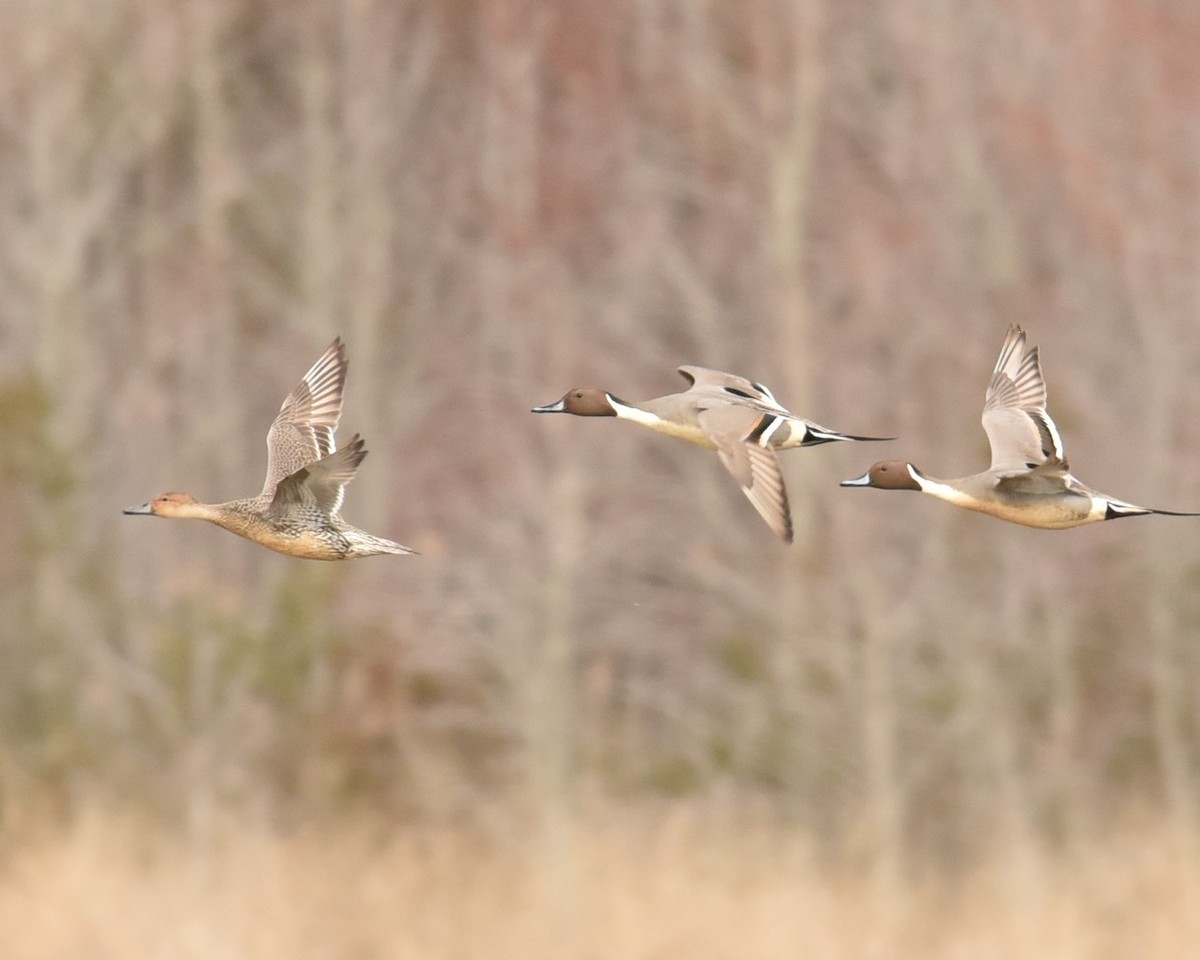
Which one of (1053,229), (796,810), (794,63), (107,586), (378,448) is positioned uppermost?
(794,63)

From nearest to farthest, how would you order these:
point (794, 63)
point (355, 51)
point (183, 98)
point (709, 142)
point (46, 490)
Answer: point (46, 490) < point (794, 63) < point (709, 142) < point (355, 51) < point (183, 98)

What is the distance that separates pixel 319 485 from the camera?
6.71 meters

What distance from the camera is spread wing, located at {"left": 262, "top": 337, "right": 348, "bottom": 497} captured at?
7.39 meters

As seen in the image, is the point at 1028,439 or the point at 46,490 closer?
the point at 1028,439

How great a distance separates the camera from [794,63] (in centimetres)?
1636

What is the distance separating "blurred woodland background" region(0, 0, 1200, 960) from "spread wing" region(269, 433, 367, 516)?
652 centimetres

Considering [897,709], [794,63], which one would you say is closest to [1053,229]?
[794,63]

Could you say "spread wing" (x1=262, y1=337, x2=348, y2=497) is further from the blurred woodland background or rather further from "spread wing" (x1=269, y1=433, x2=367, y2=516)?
the blurred woodland background

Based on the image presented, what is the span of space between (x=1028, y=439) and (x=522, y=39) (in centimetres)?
1266

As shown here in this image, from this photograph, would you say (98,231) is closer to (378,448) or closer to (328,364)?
(378,448)

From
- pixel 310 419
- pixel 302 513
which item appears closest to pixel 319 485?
pixel 302 513

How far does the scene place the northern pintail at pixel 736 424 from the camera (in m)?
6.77

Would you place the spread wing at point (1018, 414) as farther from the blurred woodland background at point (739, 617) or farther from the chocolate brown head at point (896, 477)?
the blurred woodland background at point (739, 617)

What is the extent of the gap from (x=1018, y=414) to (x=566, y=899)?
260 inches
